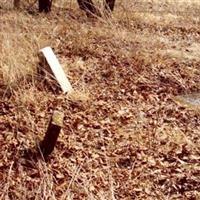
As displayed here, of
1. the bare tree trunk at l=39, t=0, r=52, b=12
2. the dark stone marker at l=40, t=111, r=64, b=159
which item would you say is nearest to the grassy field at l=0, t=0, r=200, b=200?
the dark stone marker at l=40, t=111, r=64, b=159

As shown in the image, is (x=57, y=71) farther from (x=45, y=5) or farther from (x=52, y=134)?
(x=45, y=5)

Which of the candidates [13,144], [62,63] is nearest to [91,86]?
[62,63]

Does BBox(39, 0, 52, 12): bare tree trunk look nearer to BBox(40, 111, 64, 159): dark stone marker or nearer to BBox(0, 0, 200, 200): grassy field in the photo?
BBox(0, 0, 200, 200): grassy field

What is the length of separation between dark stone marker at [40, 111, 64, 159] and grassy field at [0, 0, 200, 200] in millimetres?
106

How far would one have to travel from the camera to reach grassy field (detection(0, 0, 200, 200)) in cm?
479

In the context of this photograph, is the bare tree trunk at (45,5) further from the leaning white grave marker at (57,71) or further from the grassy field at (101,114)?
the leaning white grave marker at (57,71)

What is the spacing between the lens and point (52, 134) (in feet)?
16.5

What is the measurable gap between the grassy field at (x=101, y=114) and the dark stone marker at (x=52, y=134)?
0.35 feet

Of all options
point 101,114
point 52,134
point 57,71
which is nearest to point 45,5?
point 57,71

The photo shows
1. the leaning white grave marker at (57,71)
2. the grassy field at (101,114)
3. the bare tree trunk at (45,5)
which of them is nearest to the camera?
the grassy field at (101,114)

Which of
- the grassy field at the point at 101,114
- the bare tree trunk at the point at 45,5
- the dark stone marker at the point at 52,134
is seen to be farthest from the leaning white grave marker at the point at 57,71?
the bare tree trunk at the point at 45,5

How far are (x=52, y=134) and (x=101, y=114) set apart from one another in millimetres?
1359

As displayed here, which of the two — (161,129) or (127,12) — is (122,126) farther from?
(127,12)

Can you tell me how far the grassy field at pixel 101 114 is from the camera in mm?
4789
